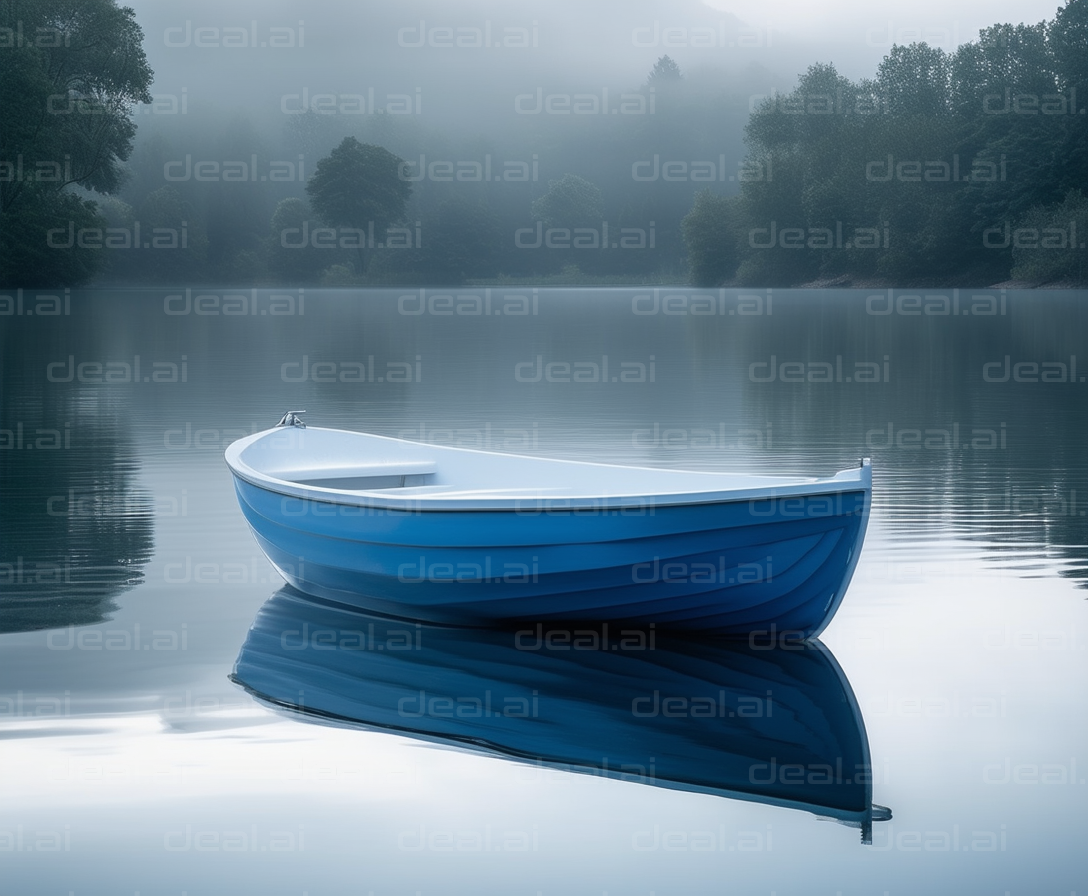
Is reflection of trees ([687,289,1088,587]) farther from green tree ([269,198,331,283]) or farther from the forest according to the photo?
green tree ([269,198,331,283])

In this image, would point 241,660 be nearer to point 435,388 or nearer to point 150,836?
point 150,836

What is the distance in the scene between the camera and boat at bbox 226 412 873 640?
800 cm

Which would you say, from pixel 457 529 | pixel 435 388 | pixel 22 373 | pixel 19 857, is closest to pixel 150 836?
pixel 19 857

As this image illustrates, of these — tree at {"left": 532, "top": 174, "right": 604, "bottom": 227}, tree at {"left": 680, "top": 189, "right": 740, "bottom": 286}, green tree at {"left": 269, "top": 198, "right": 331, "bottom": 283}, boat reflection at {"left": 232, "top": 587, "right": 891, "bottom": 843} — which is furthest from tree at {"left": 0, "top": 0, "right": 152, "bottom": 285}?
tree at {"left": 532, "top": 174, "right": 604, "bottom": 227}

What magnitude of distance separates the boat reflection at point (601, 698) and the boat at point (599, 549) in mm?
218

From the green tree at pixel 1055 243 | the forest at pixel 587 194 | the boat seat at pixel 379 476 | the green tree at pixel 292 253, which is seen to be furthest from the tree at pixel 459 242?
the boat seat at pixel 379 476

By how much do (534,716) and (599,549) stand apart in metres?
1.37

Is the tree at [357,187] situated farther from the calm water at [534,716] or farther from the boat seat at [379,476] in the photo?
the boat seat at [379,476]

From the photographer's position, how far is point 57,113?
223 ft

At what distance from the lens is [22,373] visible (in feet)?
98.1

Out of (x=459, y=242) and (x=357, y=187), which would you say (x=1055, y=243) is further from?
(x=459, y=242)

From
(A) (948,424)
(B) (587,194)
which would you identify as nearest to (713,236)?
(B) (587,194)

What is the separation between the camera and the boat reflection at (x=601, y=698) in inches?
254

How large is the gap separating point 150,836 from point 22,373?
85.6 feet
